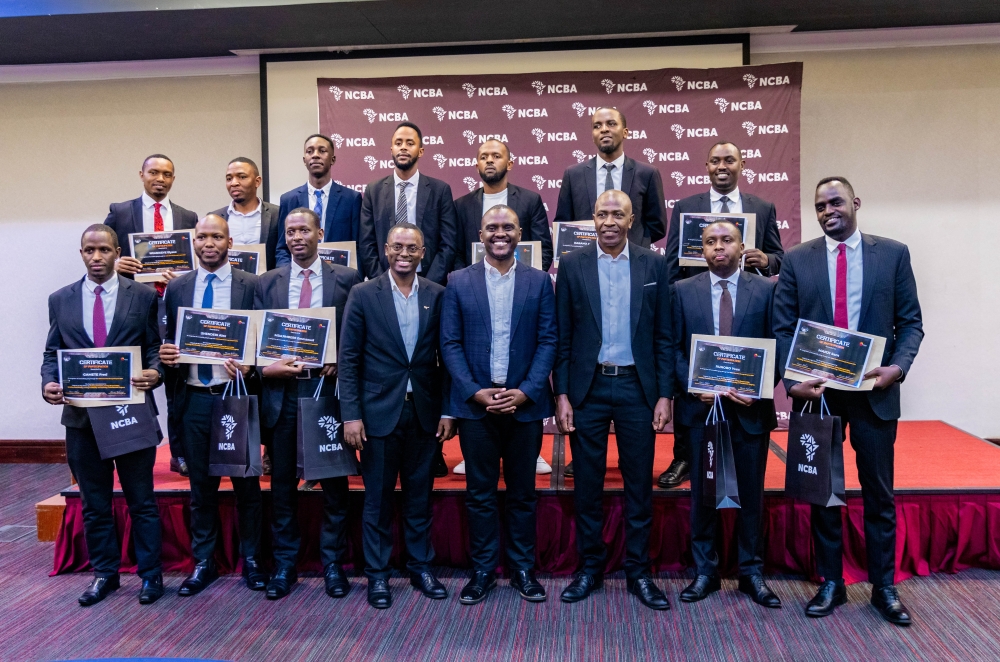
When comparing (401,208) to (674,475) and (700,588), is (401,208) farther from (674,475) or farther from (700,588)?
(700,588)

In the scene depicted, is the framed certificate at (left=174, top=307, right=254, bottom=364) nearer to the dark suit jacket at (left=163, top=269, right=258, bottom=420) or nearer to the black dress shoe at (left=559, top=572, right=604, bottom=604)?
the dark suit jacket at (left=163, top=269, right=258, bottom=420)

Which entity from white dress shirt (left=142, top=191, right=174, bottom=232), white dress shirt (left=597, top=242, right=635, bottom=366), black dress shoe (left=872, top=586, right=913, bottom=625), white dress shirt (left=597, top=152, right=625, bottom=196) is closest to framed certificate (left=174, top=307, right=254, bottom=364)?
white dress shirt (left=142, top=191, right=174, bottom=232)

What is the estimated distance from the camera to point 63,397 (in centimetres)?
368

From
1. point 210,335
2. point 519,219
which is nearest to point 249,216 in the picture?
point 210,335

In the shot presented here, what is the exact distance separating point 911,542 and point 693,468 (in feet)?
4.45

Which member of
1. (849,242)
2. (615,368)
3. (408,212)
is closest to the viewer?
(849,242)

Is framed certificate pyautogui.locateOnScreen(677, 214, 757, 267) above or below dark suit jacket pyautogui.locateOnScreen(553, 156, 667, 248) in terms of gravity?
below

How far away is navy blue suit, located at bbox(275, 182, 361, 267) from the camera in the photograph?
4.57 meters

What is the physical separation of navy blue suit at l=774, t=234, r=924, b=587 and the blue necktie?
269cm

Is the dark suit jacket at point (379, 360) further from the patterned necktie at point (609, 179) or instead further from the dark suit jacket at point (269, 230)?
the patterned necktie at point (609, 179)

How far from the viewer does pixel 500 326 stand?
3.67 metres

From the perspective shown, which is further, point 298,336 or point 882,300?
point 298,336

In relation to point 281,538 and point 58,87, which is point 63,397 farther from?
point 58,87

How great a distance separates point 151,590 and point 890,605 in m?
3.43
